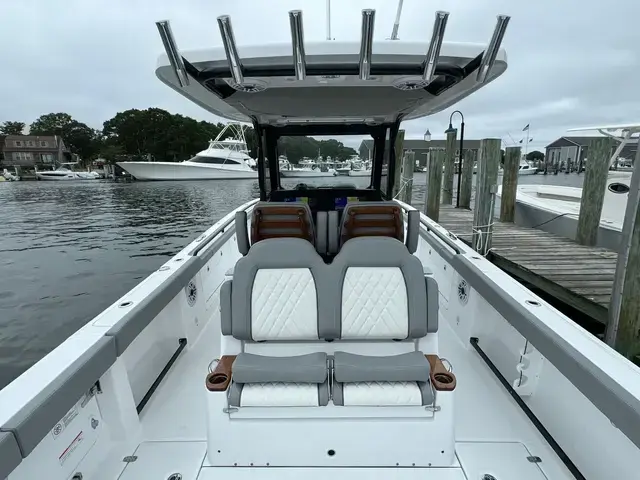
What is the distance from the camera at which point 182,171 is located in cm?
3056

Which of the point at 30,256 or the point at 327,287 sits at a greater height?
the point at 327,287

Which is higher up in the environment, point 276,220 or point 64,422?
point 276,220

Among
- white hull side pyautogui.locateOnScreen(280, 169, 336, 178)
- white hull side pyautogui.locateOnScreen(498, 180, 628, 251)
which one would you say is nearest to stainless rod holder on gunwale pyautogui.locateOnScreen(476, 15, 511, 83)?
white hull side pyautogui.locateOnScreen(280, 169, 336, 178)

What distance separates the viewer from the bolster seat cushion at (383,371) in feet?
5.35

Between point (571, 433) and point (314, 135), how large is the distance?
10.6ft

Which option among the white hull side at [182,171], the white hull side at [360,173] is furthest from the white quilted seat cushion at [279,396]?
the white hull side at [182,171]

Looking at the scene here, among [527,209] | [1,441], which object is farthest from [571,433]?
[527,209]

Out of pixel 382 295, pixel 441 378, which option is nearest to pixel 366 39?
pixel 382 295

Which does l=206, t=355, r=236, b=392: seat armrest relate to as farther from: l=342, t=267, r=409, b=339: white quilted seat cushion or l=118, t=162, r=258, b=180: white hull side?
l=118, t=162, r=258, b=180: white hull side

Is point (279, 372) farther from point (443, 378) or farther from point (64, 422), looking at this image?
point (64, 422)

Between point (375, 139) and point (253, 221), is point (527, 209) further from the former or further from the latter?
point (253, 221)

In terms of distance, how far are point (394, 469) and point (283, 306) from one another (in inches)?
33.6

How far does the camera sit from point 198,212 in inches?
580

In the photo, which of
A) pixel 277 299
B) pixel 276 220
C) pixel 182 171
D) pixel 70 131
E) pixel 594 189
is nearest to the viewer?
pixel 277 299
